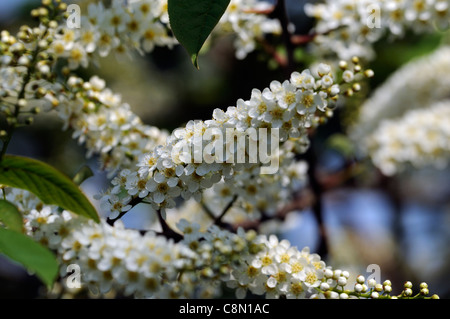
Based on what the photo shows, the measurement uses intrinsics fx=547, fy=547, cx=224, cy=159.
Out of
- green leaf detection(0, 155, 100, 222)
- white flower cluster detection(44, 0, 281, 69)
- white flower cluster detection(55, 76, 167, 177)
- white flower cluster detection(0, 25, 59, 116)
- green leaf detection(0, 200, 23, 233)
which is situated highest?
white flower cluster detection(44, 0, 281, 69)

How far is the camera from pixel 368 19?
1.90 meters

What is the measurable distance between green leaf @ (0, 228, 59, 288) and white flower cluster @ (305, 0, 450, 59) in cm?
141

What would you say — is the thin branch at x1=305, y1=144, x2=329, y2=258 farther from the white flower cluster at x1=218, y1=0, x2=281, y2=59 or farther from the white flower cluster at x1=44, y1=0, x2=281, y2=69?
the white flower cluster at x1=44, y1=0, x2=281, y2=69

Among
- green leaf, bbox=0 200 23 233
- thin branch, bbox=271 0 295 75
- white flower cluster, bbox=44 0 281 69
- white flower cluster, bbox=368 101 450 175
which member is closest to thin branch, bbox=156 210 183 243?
green leaf, bbox=0 200 23 233

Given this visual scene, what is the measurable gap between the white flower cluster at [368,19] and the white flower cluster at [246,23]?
0.20 m

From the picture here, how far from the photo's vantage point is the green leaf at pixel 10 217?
1.04 metres

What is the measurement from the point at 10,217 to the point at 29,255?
0.18m

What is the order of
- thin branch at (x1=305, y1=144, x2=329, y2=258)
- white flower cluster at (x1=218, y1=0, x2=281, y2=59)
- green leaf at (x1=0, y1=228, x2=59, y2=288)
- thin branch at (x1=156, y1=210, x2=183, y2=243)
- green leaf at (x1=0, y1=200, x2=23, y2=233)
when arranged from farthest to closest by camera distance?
thin branch at (x1=305, y1=144, x2=329, y2=258) → white flower cluster at (x1=218, y1=0, x2=281, y2=59) → thin branch at (x1=156, y1=210, x2=183, y2=243) → green leaf at (x1=0, y1=200, x2=23, y2=233) → green leaf at (x1=0, y1=228, x2=59, y2=288)

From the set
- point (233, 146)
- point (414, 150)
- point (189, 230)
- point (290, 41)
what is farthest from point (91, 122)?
point (414, 150)

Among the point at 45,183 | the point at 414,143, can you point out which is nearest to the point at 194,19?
the point at 45,183

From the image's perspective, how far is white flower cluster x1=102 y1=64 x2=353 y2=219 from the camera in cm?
121

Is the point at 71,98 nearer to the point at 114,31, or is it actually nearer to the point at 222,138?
the point at 114,31

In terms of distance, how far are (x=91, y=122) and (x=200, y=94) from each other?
215 cm
